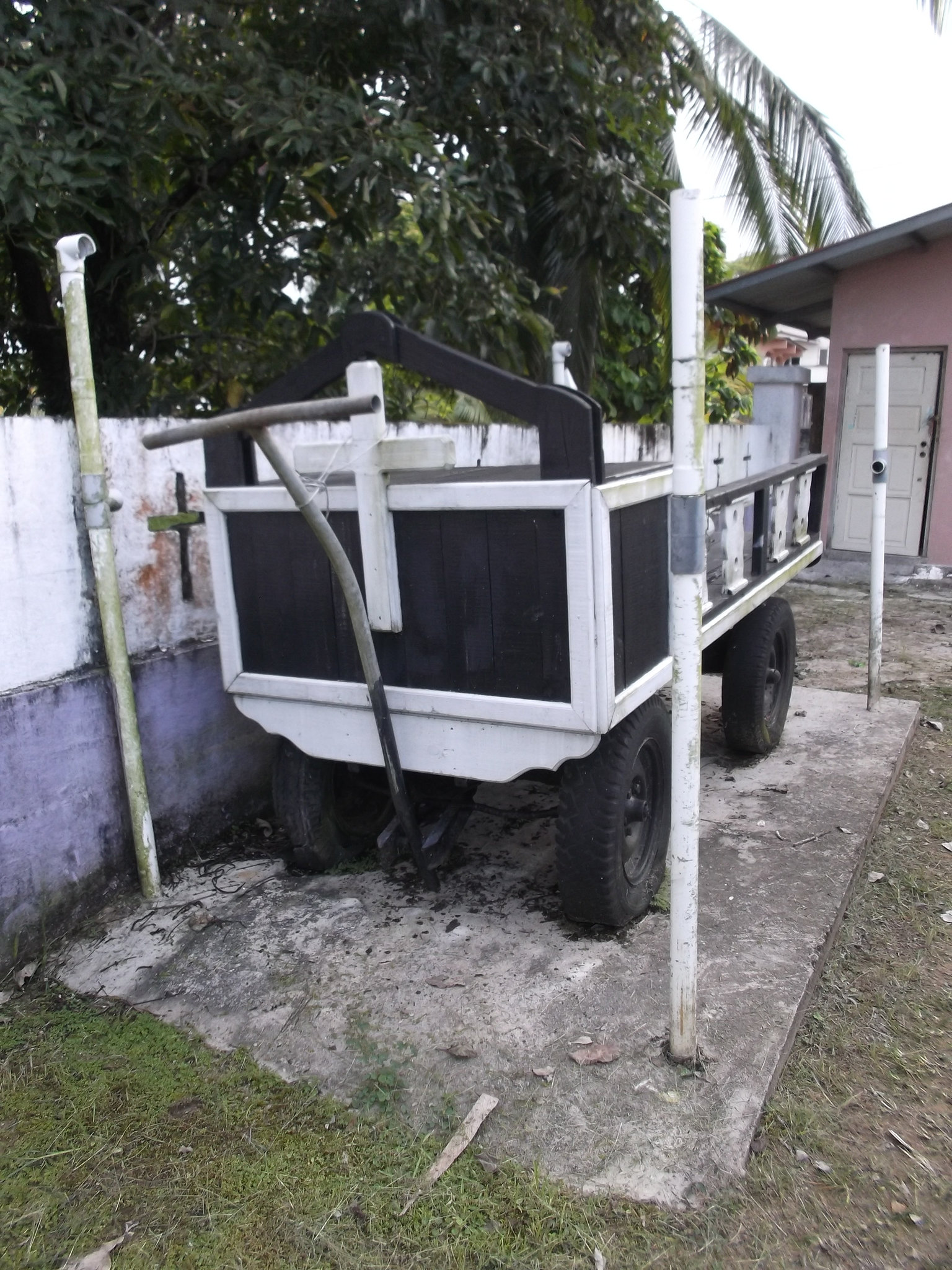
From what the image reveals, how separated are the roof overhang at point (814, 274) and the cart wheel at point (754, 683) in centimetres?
518

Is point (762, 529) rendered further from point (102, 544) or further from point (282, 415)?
point (102, 544)

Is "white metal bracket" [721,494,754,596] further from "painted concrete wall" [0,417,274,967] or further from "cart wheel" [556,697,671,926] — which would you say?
"painted concrete wall" [0,417,274,967]

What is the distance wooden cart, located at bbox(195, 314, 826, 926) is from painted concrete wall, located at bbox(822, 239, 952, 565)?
6788 millimetres

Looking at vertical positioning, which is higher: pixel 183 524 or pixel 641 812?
pixel 183 524

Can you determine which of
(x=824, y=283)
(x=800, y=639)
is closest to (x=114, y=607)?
(x=800, y=639)

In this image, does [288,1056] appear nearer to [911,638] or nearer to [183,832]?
[183,832]

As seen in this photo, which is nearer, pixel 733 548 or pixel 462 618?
pixel 462 618

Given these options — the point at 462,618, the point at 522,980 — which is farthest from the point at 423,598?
the point at 522,980

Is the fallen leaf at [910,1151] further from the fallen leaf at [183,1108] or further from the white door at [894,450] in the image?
the white door at [894,450]

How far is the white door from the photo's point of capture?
9.17 metres

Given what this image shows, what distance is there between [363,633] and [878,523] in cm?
322

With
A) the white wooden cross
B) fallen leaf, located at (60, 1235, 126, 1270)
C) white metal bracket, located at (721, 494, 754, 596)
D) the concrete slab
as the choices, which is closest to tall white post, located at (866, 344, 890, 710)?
white metal bracket, located at (721, 494, 754, 596)

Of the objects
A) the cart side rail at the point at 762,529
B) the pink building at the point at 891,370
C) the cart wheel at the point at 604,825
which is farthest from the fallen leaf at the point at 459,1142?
the pink building at the point at 891,370

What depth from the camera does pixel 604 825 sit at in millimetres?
2818
